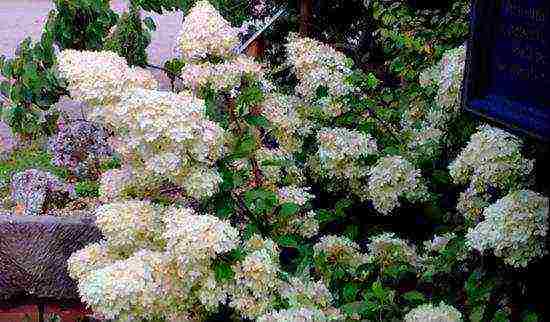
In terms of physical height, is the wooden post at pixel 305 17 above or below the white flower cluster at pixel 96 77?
below

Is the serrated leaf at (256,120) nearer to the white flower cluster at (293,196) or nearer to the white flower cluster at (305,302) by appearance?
the white flower cluster at (293,196)

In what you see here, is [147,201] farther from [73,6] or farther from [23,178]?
[73,6]

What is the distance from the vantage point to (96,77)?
8.71 ft

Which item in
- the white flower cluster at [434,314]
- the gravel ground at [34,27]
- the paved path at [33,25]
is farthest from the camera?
the paved path at [33,25]

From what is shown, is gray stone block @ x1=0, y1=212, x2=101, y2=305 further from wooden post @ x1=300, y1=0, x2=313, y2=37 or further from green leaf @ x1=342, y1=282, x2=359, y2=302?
wooden post @ x1=300, y1=0, x2=313, y2=37

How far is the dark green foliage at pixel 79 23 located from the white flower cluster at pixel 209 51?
1691 millimetres

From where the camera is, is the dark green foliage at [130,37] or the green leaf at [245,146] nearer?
the green leaf at [245,146]

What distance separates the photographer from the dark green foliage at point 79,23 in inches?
170

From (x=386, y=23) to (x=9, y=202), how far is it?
210 centimetres

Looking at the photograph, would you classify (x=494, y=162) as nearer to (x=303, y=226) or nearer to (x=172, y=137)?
(x=303, y=226)

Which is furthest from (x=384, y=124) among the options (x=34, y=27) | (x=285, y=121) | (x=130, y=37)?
(x=34, y=27)

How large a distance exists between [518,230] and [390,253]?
1.99 feet

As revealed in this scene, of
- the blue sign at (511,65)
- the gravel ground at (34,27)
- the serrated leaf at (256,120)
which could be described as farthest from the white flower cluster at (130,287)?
the gravel ground at (34,27)

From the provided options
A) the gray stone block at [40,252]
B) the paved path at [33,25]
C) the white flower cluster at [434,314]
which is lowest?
the paved path at [33,25]
